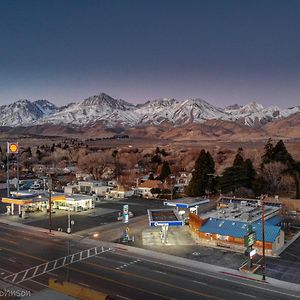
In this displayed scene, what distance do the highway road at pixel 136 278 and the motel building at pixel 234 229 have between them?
7.85 m

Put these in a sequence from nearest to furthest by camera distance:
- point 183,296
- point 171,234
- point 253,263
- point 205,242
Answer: point 183,296 → point 253,263 → point 205,242 → point 171,234

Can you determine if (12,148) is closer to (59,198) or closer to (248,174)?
(59,198)

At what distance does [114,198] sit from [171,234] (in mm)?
30292

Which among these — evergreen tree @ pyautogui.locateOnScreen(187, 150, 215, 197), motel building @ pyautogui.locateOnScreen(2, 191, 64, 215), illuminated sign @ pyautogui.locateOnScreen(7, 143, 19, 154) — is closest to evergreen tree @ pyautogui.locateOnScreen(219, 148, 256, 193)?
evergreen tree @ pyautogui.locateOnScreen(187, 150, 215, 197)

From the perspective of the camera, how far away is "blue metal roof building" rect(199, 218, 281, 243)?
39.2 meters

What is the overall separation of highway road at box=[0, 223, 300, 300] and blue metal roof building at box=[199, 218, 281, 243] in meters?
8.18

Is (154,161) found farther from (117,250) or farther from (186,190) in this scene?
(117,250)

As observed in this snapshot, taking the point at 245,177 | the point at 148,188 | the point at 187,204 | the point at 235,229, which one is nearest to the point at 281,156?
the point at 245,177

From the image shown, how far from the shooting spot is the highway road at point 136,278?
28281 millimetres

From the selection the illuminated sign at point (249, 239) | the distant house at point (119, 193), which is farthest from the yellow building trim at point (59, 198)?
the illuminated sign at point (249, 239)

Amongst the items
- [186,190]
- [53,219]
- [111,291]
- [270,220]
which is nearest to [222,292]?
[111,291]

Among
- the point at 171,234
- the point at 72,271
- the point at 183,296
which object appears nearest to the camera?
the point at 183,296

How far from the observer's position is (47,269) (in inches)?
1293

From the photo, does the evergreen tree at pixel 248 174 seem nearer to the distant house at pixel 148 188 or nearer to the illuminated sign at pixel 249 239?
the distant house at pixel 148 188
